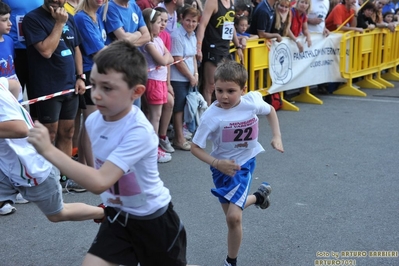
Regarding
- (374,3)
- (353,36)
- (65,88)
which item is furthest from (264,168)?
(374,3)

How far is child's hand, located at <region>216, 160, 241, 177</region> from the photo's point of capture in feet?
11.8

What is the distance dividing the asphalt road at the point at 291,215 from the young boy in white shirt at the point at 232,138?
44 centimetres

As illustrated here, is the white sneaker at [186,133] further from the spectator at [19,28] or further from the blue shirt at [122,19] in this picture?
the spectator at [19,28]

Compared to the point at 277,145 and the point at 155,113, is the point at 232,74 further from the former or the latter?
the point at 155,113

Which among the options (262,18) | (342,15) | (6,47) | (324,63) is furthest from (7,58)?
(342,15)

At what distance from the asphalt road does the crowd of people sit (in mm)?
295

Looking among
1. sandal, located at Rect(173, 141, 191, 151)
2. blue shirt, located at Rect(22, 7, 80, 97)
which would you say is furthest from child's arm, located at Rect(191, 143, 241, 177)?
sandal, located at Rect(173, 141, 191, 151)

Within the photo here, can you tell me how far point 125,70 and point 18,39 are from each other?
3.20 meters

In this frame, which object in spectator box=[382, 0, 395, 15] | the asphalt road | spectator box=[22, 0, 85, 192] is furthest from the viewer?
spectator box=[382, 0, 395, 15]

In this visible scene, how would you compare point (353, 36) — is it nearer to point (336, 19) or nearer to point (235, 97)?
point (336, 19)

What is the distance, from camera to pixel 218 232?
4484mm

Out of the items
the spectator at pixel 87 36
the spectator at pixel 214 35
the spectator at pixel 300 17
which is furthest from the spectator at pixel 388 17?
the spectator at pixel 87 36

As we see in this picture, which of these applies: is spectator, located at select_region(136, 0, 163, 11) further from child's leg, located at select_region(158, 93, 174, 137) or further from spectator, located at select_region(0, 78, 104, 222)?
spectator, located at select_region(0, 78, 104, 222)

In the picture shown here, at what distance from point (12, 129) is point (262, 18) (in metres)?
6.43
